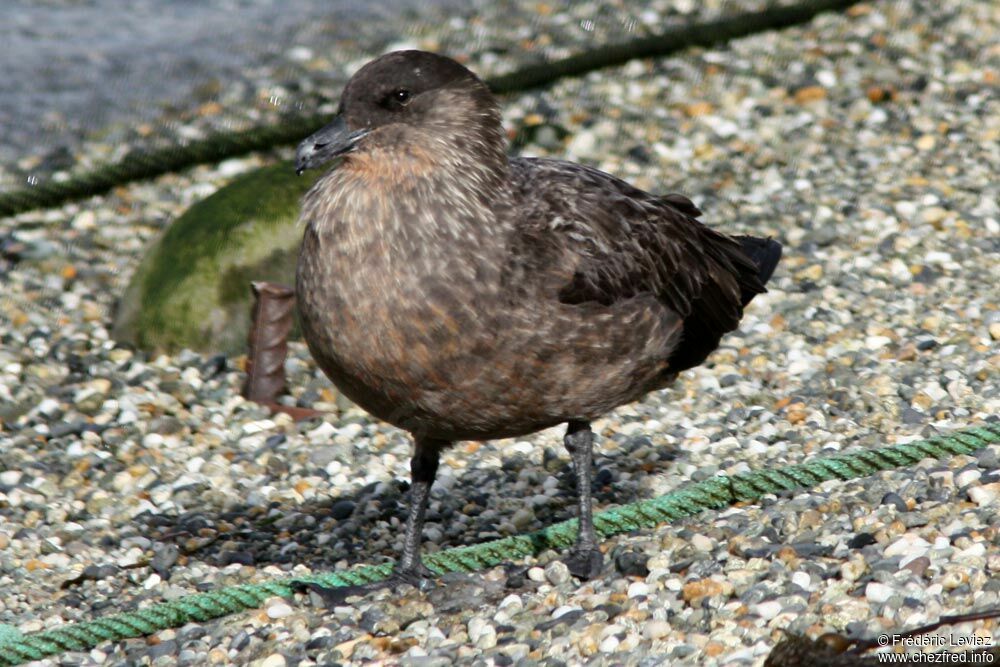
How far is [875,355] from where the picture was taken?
22.2 ft

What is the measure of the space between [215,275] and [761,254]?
8.94 ft

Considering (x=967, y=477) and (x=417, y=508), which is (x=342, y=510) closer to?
(x=417, y=508)

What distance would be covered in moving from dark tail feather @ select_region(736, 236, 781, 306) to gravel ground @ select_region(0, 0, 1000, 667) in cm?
70

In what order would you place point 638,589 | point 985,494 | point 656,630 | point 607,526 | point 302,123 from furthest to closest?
point 302,123 < point 607,526 < point 985,494 < point 638,589 < point 656,630

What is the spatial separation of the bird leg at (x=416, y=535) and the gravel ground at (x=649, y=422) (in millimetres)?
102

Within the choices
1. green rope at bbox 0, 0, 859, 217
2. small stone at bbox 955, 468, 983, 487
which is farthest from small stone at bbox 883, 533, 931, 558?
green rope at bbox 0, 0, 859, 217

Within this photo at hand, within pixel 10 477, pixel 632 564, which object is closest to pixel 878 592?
pixel 632 564

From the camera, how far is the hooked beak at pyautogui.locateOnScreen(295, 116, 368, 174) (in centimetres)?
460

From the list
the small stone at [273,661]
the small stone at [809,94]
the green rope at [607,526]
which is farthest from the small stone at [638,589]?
the small stone at [809,94]

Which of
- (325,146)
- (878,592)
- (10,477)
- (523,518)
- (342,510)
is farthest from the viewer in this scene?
(10,477)

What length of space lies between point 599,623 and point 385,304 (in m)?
1.14

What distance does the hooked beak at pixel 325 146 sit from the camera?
4598 millimetres

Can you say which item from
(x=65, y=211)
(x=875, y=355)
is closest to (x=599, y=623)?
(x=875, y=355)

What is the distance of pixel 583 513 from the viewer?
5.22 metres
